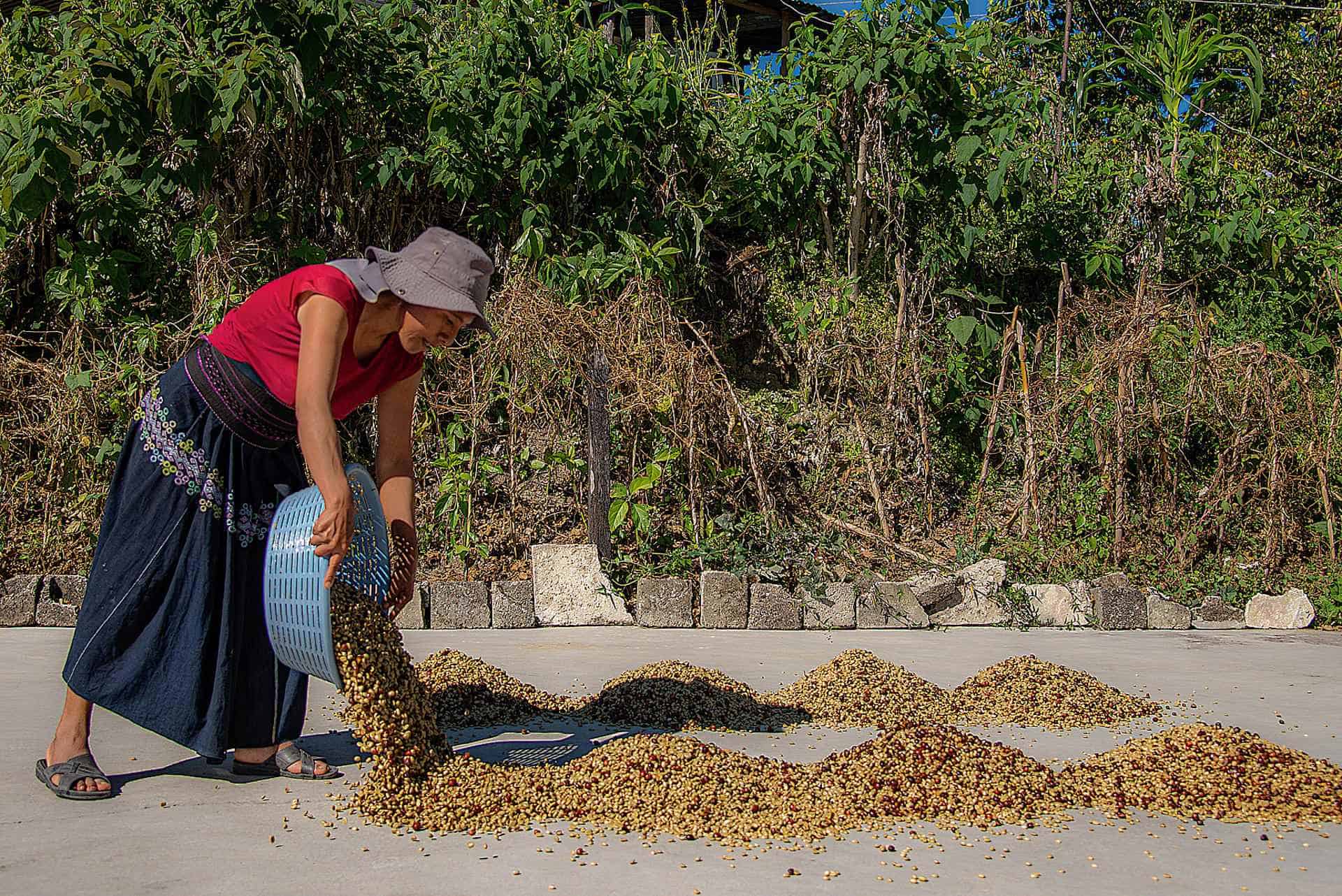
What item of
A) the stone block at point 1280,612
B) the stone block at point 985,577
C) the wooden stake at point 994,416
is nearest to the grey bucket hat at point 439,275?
the stone block at point 985,577

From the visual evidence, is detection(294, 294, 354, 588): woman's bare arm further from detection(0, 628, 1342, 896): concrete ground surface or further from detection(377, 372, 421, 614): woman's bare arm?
detection(0, 628, 1342, 896): concrete ground surface

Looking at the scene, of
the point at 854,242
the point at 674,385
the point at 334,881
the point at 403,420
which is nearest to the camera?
the point at 334,881

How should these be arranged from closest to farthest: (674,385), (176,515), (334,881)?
(334,881), (176,515), (674,385)

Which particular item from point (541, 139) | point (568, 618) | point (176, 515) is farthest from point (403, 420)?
point (541, 139)

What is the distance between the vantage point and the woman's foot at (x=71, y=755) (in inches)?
127

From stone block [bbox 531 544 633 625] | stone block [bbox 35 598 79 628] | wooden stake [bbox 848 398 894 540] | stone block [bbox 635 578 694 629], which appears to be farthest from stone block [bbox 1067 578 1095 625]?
stone block [bbox 35 598 79 628]

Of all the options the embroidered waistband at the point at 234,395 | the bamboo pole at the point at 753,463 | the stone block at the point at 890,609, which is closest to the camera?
the embroidered waistband at the point at 234,395

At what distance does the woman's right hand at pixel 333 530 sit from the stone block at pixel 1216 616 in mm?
5774

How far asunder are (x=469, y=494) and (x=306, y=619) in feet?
14.2

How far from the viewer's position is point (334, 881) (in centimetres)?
261

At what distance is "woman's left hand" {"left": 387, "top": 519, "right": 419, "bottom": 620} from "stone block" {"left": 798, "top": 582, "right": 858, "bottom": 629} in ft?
12.3

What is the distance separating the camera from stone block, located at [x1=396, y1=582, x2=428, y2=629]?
6672mm

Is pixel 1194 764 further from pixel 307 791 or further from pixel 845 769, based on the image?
pixel 307 791

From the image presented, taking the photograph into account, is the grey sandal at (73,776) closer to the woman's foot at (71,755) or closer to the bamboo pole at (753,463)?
the woman's foot at (71,755)
